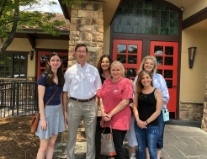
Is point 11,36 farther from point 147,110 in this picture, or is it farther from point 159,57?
point 159,57

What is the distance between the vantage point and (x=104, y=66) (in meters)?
3.94

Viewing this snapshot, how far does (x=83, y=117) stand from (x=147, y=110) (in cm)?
88

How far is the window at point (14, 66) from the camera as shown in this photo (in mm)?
11609

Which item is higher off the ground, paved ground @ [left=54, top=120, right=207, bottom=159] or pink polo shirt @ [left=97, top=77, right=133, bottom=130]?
pink polo shirt @ [left=97, top=77, right=133, bottom=130]

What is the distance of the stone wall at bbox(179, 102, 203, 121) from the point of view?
308 inches

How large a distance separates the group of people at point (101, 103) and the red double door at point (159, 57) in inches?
158

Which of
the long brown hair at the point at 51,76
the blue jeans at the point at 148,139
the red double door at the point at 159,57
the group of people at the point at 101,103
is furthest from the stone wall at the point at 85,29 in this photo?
the red double door at the point at 159,57

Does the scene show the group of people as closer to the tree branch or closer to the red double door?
the tree branch

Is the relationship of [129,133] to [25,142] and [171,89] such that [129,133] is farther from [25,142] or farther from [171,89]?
[171,89]

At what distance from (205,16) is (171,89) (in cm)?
232

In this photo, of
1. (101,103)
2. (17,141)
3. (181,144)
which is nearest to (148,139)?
(101,103)

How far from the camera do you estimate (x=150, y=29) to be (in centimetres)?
792

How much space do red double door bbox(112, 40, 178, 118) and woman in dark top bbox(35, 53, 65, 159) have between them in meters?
4.42

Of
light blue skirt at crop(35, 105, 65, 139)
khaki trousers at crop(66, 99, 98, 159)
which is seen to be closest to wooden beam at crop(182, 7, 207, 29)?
khaki trousers at crop(66, 99, 98, 159)
